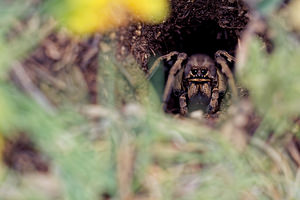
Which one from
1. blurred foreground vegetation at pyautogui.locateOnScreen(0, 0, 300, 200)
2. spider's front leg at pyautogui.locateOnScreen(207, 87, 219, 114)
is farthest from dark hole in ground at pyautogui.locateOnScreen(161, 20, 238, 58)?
blurred foreground vegetation at pyautogui.locateOnScreen(0, 0, 300, 200)

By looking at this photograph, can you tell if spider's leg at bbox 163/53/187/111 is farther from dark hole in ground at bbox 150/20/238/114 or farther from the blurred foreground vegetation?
the blurred foreground vegetation

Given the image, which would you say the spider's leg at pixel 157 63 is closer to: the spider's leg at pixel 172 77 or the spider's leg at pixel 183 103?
the spider's leg at pixel 172 77

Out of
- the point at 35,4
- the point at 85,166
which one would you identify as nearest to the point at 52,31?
the point at 35,4

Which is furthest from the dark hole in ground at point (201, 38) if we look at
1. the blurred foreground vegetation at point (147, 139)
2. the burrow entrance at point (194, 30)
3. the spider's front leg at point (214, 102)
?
the blurred foreground vegetation at point (147, 139)

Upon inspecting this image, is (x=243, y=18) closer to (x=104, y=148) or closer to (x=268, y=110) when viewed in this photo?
(x=268, y=110)

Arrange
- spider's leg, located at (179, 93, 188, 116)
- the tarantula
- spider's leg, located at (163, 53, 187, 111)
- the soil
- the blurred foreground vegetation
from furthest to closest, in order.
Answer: the tarantula < spider's leg, located at (179, 93, 188, 116) < spider's leg, located at (163, 53, 187, 111) < the soil < the blurred foreground vegetation

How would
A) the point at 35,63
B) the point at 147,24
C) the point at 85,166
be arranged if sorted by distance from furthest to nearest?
the point at 147,24 < the point at 35,63 < the point at 85,166
